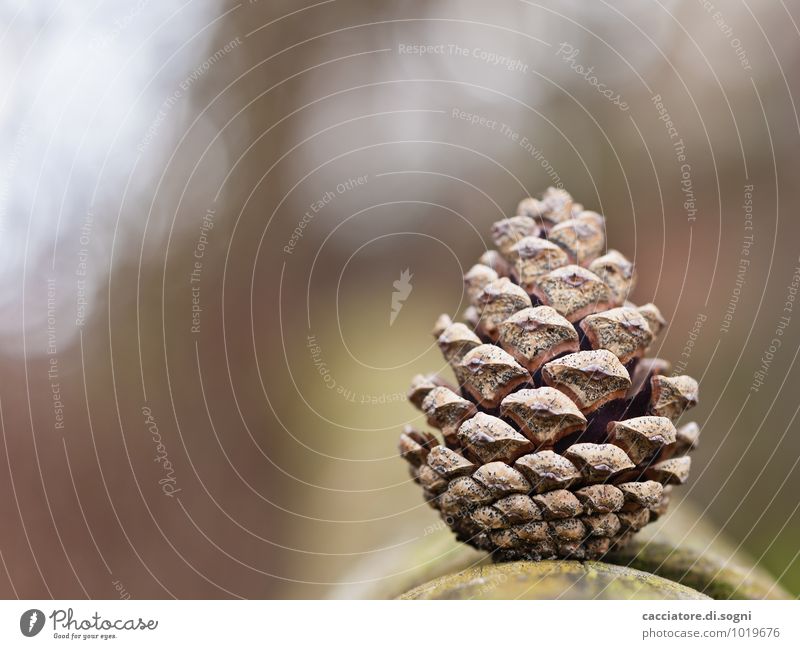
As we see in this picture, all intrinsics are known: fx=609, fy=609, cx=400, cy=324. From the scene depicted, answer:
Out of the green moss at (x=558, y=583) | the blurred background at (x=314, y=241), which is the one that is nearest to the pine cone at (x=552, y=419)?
the green moss at (x=558, y=583)

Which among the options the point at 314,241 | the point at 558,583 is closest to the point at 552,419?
the point at 558,583

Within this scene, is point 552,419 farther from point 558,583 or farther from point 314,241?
point 314,241

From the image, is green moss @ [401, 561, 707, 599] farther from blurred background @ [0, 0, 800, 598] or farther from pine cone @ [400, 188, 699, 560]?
blurred background @ [0, 0, 800, 598]

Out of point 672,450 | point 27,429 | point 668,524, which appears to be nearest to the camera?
point 672,450

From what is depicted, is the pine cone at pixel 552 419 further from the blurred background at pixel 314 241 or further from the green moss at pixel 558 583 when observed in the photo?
the blurred background at pixel 314 241
